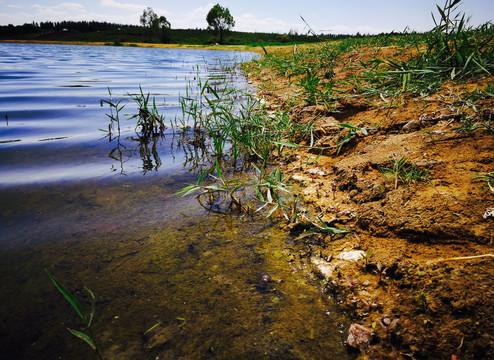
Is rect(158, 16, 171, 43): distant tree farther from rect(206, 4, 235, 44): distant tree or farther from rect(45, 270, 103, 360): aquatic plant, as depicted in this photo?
rect(45, 270, 103, 360): aquatic plant

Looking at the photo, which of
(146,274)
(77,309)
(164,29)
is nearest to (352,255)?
(146,274)

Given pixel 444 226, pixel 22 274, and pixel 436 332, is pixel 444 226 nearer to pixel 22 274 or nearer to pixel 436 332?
pixel 436 332

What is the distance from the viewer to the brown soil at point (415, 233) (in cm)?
103

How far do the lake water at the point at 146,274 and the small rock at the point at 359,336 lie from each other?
0.14ft

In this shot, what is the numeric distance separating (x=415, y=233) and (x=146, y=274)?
4.78ft

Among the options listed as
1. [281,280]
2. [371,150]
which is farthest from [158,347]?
[371,150]

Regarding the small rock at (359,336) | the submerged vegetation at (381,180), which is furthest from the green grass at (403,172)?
the small rock at (359,336)

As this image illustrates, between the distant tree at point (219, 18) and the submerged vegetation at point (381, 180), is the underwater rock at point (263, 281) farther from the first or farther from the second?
the distant tree at point (219, 18)

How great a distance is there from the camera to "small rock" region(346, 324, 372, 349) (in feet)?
3.53

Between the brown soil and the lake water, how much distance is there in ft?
0.64

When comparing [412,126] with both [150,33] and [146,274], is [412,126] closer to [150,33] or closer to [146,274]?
[146,274]

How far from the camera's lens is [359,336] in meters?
1.10

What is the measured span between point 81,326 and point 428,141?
8.24 feet

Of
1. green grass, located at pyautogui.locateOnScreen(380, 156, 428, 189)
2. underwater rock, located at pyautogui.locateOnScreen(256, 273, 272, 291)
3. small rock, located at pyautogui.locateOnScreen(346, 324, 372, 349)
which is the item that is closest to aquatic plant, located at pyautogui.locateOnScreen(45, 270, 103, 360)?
underwater rock, located at pyautogui.locateOnScreen(256, 273, 272, 291)
